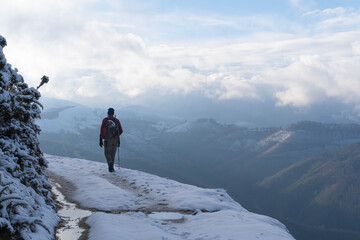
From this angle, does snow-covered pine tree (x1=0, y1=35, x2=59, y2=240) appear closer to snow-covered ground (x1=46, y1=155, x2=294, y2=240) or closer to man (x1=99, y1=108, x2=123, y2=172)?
snow-covered ground (x1=46, y1=155, x2=294, y2=240)

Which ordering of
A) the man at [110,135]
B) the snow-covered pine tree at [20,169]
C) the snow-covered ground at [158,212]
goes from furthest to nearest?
the man at [110,135] < the snow-covered ground at [158,212] < the snow-covered pine tree at [20,169]

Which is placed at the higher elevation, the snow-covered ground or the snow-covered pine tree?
the snow-covered pine tree

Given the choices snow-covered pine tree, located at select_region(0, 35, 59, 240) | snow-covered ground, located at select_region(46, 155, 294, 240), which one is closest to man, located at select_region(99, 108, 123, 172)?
snow-covered ground, located at select_region(46, 155, 294, 240)

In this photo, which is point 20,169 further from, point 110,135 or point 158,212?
point 110,135

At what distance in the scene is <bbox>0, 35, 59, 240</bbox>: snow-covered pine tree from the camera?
6.94m

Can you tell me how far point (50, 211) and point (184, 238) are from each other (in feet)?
13.5

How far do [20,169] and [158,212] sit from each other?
4.88m

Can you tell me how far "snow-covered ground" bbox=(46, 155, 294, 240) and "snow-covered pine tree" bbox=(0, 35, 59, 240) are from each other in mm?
1528

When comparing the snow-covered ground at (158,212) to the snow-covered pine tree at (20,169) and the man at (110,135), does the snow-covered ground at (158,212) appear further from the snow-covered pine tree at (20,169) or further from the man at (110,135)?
the snow-covered pine tree at (20,169)

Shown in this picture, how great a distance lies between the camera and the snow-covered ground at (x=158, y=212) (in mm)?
8766

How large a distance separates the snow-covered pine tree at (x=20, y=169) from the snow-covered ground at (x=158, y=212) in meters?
1.53

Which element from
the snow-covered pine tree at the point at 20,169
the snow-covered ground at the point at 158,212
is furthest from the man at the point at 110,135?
the snow-covered pine tree at the point at 20,169

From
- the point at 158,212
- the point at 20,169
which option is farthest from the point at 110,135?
the point at 20,169

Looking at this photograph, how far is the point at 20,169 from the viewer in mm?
9656
